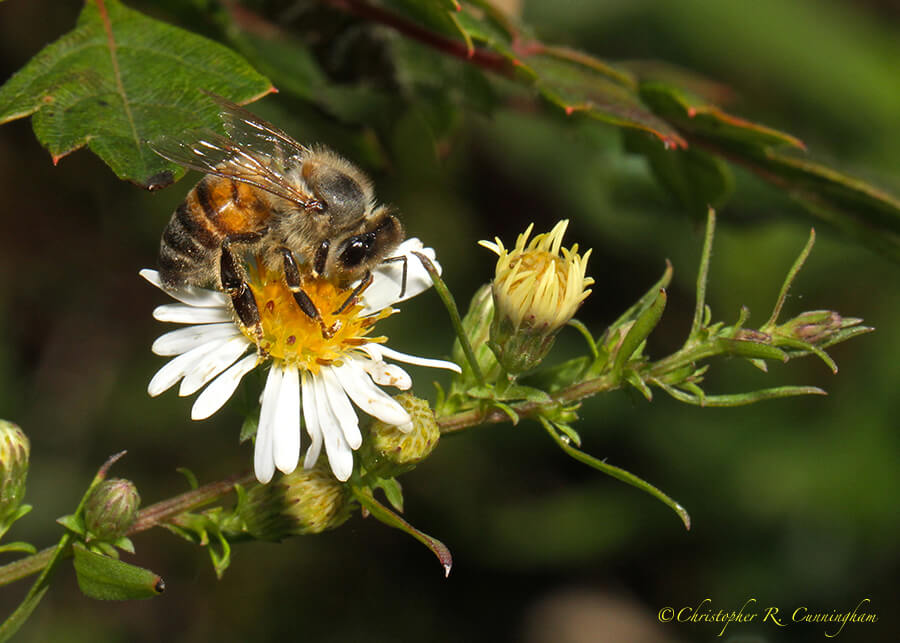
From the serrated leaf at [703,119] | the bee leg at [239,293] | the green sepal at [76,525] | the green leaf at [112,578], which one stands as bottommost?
the green sepal at [76,525]

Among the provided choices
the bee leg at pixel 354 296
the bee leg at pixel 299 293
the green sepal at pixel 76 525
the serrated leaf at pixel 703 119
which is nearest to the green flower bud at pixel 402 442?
the bee leg at pixel 299 293

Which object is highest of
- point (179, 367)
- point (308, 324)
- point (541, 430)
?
point (308, 324)

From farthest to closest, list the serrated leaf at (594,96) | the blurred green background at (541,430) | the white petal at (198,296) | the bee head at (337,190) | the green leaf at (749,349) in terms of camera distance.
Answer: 1. the blurred green background at (541,430)
2. the serrated leaf at (594,96)
3. the bee head at (337,190)
4. the white petal at (198,296)
5. the green leaf at (749,349)

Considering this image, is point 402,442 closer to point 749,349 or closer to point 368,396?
point 368,396

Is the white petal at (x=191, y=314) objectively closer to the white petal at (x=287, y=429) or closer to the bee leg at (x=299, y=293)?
the bee leg at (x=299, y=293)

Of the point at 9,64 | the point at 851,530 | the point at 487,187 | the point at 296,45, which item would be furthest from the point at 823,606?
the point at 9,64

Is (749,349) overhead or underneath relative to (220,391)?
overhead

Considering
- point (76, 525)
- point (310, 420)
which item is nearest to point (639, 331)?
point (310, 420)

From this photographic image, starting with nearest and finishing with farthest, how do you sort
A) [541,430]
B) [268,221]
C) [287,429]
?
[287,429]
[268,221]
[541,430]
